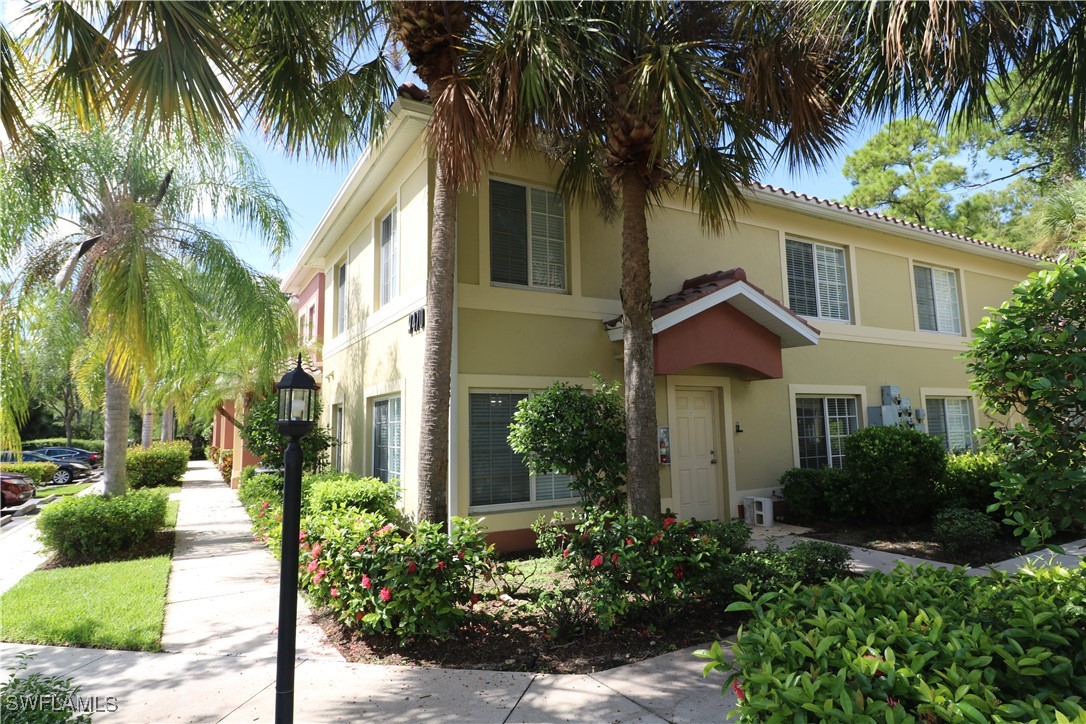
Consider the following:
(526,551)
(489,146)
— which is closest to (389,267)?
(489,146)

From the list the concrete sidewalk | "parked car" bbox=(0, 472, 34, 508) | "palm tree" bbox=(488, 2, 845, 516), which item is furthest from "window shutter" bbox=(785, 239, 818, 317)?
"parked car" bbox=(0, 472, 34, 508)

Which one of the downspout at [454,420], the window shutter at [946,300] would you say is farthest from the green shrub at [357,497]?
the window shutter at [946,300]

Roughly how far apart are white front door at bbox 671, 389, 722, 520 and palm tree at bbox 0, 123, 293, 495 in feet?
25.2

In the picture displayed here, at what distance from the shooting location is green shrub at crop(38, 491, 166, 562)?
8.96 meters

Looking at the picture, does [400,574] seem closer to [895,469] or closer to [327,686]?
[327,686]

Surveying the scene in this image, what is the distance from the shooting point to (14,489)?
16297mm

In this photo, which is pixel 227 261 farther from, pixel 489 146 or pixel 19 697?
pixel 19 697

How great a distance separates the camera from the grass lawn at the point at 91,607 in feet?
18.6

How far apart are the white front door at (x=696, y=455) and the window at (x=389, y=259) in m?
5.01

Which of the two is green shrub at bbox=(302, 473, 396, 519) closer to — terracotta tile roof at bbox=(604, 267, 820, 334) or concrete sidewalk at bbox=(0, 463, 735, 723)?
concrete sidewalk at bbox=(0, 463, 735, 723)

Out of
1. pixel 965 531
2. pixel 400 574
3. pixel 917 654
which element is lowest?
pixel 965 531

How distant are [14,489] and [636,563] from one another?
18541 mm

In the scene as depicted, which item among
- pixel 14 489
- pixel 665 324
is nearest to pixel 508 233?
pixel 665 324

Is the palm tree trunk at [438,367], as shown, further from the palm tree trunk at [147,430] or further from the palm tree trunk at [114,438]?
the palm tree trunk at [147,430]
